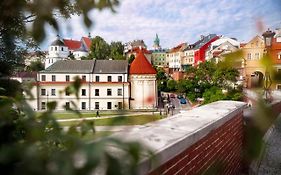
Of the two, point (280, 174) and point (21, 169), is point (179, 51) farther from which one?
point (21, 169)

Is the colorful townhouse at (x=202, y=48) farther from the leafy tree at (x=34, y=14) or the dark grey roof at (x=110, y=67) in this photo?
the dark grey roof at (x=110, y=67)

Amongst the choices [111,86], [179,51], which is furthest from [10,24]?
[111,86]

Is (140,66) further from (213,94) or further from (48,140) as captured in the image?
(48,140)

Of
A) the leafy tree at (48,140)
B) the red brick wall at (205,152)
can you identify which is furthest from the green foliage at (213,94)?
the red brick wall at (205,152)

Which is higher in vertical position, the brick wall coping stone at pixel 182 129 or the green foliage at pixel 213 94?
the green foliage at pixel 213 94

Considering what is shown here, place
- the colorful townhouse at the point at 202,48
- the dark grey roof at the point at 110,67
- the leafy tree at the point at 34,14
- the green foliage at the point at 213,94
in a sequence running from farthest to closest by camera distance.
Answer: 1. the dark grey roof at the point at 110,67
2. the colorful townhouse at the point at 202,48
3. the green foliage at the point at 213,94
4. the leafy tree at the point at 34,14

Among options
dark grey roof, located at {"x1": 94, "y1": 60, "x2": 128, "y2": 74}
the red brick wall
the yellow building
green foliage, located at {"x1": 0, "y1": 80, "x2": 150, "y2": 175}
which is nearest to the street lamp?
the yellow building

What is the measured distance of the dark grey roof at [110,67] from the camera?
4453 cm

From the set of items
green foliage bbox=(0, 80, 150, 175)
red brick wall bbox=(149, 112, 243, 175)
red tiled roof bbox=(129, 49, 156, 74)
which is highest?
red tiled roof bbox=(129, 49, 156, 74)

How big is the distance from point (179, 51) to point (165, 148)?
84 centimetres

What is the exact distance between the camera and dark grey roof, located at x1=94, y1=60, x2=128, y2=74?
4453cm

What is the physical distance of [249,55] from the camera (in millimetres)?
777

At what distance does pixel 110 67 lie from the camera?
45.6 meters

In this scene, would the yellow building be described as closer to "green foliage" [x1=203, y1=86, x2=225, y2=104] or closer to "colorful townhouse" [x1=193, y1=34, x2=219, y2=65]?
"green foliage" [x1=203, y1=86, x2=225, y2=104]
